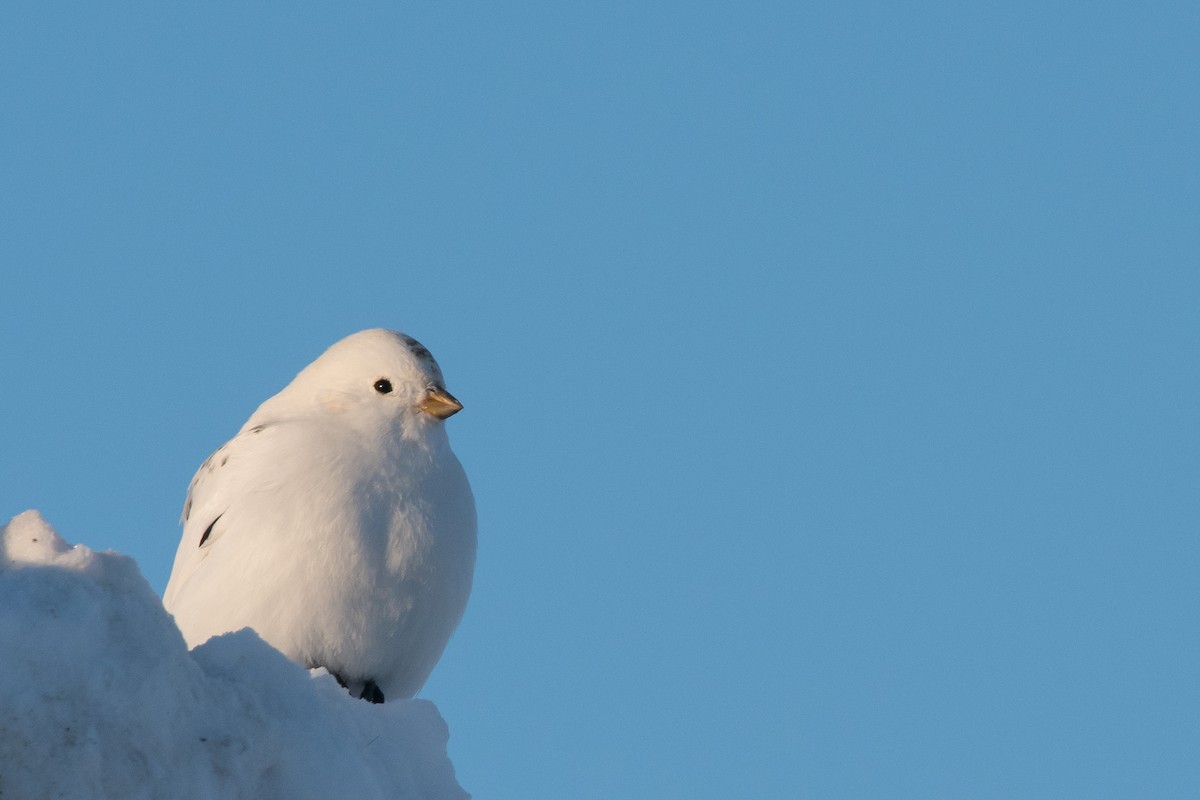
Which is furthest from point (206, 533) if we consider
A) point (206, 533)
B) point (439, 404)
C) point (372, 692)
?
point (439, 404)

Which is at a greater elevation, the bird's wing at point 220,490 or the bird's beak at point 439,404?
the bird's beak at point 439,404

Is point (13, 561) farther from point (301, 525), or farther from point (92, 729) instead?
point (301, 525)

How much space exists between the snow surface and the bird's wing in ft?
15.0

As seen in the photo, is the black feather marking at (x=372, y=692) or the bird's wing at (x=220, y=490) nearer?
the black feather marking at (x=372, y=692)

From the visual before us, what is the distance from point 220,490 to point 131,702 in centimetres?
581

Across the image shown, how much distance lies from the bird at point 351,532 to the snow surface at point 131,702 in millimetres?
3781

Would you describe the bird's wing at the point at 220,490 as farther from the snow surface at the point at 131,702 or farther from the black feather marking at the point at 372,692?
the snow surface at the point at 131,702

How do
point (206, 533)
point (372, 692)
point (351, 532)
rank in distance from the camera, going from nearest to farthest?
point (351, 532)
point (372, 692)
point (206, 533)

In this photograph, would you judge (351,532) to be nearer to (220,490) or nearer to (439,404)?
(439,404)

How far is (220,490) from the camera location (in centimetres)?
1044

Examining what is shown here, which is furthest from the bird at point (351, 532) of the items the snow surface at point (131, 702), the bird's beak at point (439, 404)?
the snow surface at point (131, 702)

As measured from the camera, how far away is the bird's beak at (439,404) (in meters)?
9.97

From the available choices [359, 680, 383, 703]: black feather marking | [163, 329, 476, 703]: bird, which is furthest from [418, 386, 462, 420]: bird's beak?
[359, 680, 383, 703]: black feather marking

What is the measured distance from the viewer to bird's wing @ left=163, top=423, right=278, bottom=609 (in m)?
10.1
